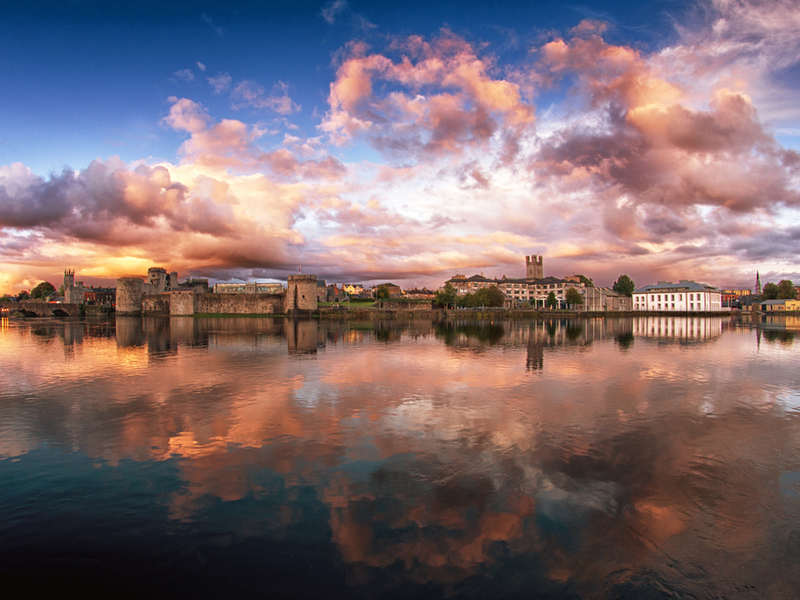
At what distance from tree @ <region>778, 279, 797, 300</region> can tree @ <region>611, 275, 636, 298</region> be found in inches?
1408

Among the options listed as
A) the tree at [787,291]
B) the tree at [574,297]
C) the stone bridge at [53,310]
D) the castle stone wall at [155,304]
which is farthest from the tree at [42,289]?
the tree at [787,291]

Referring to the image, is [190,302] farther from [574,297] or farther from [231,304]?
[574,297]

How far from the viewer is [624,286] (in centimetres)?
11575

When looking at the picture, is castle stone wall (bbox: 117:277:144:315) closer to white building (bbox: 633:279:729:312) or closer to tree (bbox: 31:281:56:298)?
tree (bbox: 31:281:56:298)

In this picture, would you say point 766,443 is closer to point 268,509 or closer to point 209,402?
point 268,509

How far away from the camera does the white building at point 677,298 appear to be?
99312mm

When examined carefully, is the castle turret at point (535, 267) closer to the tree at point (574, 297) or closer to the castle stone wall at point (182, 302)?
the tree at point (574, 297)

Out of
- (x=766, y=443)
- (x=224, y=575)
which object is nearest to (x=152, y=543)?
(x=224, y=575)

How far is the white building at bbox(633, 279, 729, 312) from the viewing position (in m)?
99.3

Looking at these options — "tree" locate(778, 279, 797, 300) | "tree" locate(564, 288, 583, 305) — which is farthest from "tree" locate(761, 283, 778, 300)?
"tree" locate(564, 288, 583, 305)

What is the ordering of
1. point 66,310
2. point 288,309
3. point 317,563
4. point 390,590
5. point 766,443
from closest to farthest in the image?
point 390,590 → point 317,563 → point 766,443 → point 288,309 → point 66,310

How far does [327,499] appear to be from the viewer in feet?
17.1

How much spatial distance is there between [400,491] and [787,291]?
143m

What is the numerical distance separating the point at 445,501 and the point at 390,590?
5.34 ft
